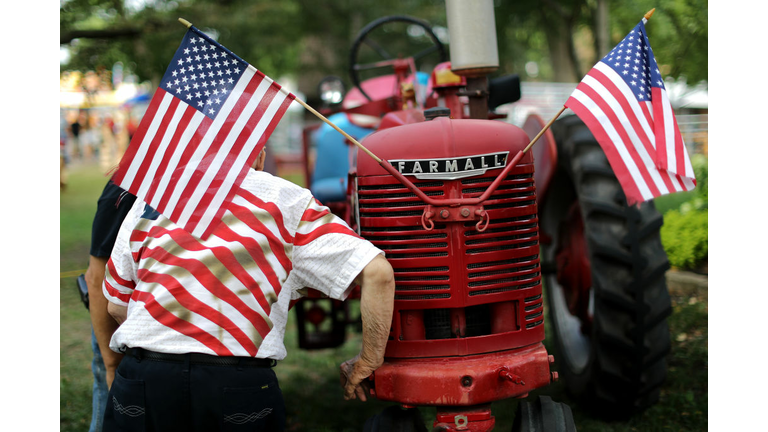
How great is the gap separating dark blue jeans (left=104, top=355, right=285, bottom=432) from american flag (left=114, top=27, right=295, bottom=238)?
2.16 feet

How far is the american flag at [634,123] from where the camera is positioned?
2.54m

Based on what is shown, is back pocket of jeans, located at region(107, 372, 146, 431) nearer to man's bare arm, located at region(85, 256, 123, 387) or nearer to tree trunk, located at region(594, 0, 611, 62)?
man's bare arm, located at region(85, 256, 123, 387)

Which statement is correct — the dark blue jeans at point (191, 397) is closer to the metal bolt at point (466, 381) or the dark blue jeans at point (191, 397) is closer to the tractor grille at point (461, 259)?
the tractor grille at point (461, 259)

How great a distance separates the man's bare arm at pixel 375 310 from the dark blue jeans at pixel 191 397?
378mm

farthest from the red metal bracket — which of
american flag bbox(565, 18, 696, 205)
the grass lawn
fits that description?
the grass lawn

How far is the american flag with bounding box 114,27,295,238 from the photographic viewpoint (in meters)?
2.63

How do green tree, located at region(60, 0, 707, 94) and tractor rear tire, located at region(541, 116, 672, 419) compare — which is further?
green tree, located at region(60, 0, 707, 94)

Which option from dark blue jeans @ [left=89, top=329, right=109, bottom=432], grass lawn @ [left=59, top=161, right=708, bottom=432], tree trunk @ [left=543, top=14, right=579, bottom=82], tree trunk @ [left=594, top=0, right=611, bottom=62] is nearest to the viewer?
dark blue jeans @ [left=89, top=329, right=109, bottom=432]

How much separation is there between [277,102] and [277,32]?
31.9ft

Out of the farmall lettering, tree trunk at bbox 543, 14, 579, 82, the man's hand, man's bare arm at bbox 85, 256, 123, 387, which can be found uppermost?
tree trunk at bbox 543, 14, 579, 82

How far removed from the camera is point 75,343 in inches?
237

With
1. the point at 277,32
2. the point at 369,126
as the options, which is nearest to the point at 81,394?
the point at 369,126

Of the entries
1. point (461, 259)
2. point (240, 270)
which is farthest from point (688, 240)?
point (240, 270)

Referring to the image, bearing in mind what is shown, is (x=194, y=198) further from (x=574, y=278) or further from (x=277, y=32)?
(x=277, y=32)
